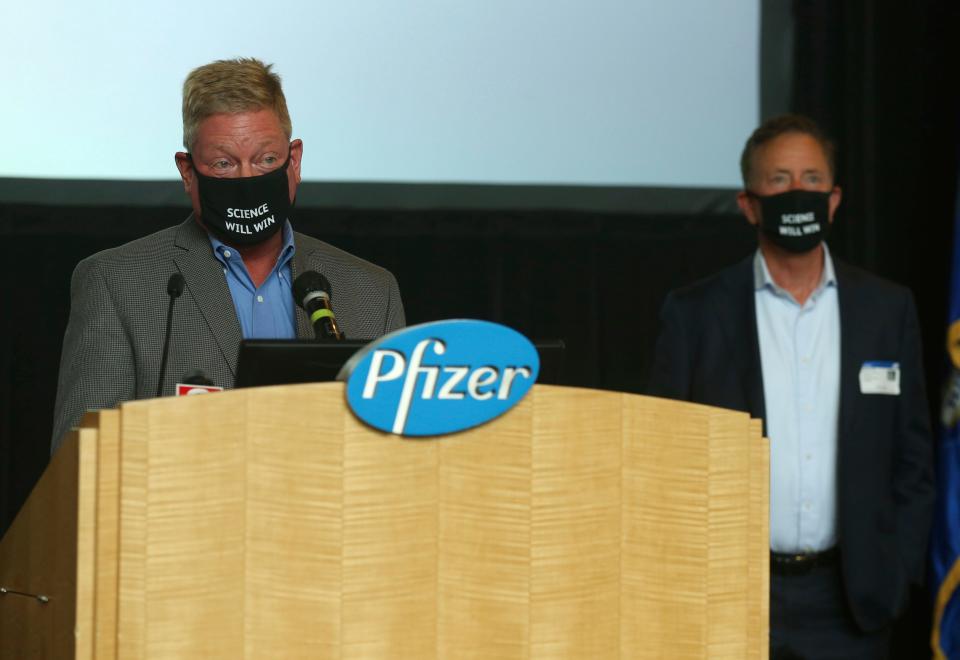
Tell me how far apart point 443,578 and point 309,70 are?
108 inches

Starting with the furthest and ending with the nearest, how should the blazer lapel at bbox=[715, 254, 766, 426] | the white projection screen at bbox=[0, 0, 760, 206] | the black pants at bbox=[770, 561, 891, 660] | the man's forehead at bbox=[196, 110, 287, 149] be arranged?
1. the white projection screen at bbox=[0, 0, 760, 206]
2. the blazer lapel at bbox=[715, 254, 766, 426]
3. the black pants at bbox=[770, 561, 891, 660]
4. the man's forehead at bbox=[196, 110, 287, 149]

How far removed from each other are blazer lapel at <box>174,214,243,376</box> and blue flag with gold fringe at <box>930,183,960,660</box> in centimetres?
249

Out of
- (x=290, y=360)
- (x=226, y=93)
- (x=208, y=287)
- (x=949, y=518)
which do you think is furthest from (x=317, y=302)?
(x=949, y=518)

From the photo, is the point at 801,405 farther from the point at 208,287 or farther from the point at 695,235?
the point at 208,287

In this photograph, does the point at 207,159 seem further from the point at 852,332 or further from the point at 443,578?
the point at 852,332

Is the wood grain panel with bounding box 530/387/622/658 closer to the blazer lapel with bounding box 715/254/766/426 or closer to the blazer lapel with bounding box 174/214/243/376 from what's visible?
the blazer lapel with bounding box 174/214/243/376

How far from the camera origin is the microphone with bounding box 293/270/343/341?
1931 millimetres

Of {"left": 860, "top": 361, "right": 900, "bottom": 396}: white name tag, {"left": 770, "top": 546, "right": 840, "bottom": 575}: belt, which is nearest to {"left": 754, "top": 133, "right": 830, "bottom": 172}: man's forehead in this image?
{"left": 860, "top": 361, "right": 900, "bottom": 396}: white name tag

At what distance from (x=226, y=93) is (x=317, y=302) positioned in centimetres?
56

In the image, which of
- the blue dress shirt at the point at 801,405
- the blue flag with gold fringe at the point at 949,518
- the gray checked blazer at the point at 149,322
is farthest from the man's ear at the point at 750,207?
the gray checked blazer at the point at 149,322

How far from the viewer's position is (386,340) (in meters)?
1.46

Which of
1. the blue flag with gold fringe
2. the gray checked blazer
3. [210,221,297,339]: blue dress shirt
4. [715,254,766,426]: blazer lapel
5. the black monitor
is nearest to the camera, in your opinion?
the black monitor

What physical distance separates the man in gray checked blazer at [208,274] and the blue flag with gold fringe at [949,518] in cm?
223

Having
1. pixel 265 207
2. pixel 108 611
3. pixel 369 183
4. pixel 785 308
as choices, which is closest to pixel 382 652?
pixel 108 611
